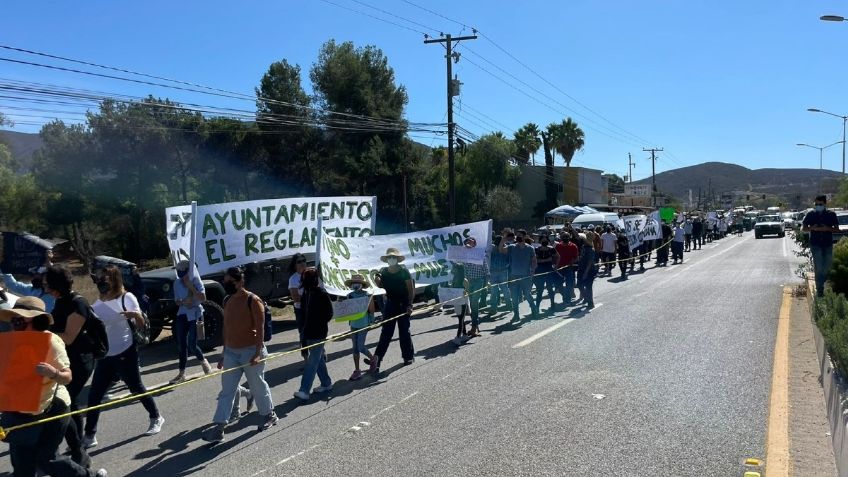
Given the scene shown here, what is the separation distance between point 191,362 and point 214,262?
67.9 inches

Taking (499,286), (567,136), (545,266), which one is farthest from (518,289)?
(567,136)

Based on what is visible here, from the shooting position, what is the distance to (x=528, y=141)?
227 ft

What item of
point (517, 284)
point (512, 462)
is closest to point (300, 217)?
point (517, 284)

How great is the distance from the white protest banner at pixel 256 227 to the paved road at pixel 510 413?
71.7 inches

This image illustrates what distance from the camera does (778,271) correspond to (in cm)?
2209

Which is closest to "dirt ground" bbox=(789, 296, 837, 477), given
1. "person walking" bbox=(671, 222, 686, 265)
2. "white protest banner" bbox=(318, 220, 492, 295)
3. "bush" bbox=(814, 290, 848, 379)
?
"bush" bbox=(814, 290, 848, 379)

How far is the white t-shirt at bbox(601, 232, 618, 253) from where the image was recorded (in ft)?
76.1

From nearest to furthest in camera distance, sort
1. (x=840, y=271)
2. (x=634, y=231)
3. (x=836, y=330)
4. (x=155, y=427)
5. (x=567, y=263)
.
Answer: (x=836, y=330) → (x=155, y=427) → (x=840, y=271) → (x=567, y=263) → (x=634, y=231)

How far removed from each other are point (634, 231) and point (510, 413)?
2006 cm

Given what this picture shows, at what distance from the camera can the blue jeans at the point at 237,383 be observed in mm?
6719

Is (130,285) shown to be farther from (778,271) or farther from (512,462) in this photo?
(778,271)

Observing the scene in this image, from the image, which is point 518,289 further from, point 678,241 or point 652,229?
point 678,241

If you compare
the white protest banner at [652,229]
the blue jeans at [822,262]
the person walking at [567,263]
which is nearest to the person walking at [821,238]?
the blue jeans at [822,262]

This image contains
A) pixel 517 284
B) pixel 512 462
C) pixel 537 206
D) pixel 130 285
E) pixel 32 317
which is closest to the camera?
pixel 32 317
